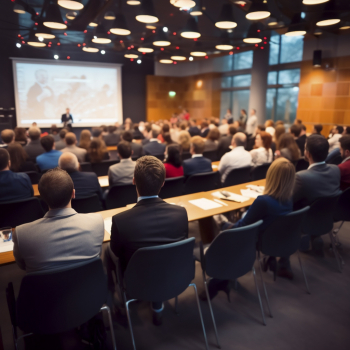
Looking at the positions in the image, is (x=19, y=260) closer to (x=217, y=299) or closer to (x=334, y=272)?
(x=217, y=299)

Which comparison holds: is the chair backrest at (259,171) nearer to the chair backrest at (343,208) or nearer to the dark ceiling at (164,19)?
the chair backrest at (343,208)

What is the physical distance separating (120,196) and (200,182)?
42.8 inches

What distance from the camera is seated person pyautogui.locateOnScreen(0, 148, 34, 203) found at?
305cm

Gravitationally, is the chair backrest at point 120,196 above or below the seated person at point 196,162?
below

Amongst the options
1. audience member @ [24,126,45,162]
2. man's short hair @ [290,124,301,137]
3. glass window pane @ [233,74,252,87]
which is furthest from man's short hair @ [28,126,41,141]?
glass window pane @ [233,74,252,87]

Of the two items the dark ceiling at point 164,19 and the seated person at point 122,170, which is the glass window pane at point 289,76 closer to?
the dark ceiling at point 164,19

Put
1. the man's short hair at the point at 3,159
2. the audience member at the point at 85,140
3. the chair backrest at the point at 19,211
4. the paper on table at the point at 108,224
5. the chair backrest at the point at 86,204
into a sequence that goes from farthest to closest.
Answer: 1. the audience member at the point at 85,140
2. the chair backrest at the point at 86,204
3. the man's short hair at the point at 3,159
4. the chair backrest at the point at 19,211
5. the paper on table at the point at 108,224

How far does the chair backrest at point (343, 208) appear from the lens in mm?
3287

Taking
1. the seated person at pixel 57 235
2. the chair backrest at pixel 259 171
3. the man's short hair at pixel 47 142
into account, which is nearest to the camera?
the seated person at pixel 57 235

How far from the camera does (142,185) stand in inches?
76.5

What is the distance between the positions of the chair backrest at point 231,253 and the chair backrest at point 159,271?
0.21 metres

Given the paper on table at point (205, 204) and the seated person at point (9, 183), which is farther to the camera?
the seated person at point (9, 183)

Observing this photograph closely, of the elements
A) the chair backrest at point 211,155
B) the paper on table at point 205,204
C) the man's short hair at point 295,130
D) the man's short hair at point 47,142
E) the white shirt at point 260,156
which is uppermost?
the man's short hair at point 295,130

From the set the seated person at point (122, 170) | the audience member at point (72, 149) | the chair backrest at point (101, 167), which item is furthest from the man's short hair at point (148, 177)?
the audience member at point (72, 149)
